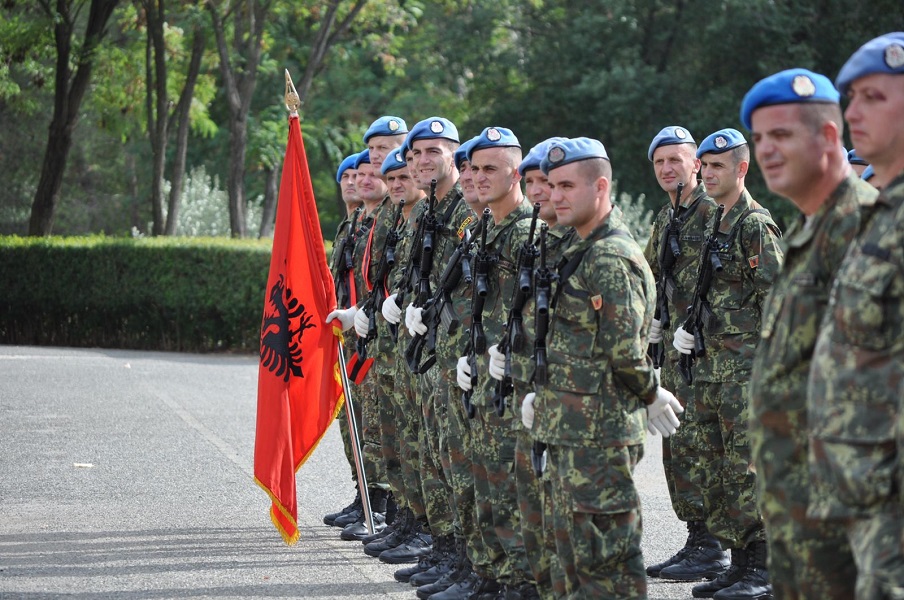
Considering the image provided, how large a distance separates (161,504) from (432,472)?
8.36ft

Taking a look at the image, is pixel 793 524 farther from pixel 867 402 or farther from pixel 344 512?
pixel 344 512

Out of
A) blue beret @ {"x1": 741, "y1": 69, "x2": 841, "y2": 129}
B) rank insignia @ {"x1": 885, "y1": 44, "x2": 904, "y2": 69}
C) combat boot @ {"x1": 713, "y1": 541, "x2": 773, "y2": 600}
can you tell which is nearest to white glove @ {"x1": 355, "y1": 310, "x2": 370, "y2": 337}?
combat boot @ {"x1": 713, "y1": 541, "x2": 773, "y2": 600}

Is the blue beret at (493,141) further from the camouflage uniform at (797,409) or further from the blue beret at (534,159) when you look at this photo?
the camouflage uniform at (797,409)

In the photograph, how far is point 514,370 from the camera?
5.44m

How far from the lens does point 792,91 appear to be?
3559 mm

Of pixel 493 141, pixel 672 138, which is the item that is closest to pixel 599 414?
pixel 493 141

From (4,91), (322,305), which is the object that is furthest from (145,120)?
(322,305)

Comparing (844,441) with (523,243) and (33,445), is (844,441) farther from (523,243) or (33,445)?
(33,445)

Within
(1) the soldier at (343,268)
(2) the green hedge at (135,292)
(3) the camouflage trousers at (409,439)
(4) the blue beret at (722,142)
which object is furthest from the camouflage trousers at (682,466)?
(2) the green hedge at (135,292)

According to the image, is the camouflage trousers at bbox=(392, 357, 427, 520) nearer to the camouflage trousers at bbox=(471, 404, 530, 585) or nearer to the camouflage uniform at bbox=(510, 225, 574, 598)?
the camouflage trousers at bbox=(471, 404, 530, 585)

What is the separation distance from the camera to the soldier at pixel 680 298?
702 centimetres

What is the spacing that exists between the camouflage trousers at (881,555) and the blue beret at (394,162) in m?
4.97

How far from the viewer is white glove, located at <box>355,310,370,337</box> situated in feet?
26.0

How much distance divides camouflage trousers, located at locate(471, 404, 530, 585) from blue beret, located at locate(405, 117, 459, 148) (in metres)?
1.83
